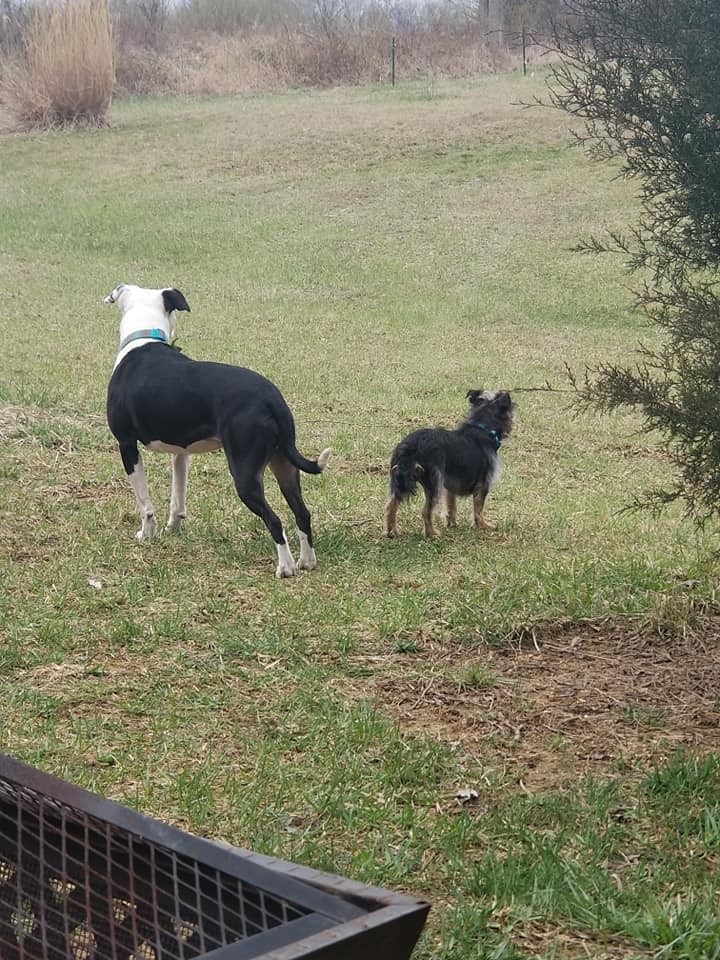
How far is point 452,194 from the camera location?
26.9 m

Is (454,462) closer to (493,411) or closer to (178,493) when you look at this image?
(493,411)

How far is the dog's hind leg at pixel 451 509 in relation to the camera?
27.9 ft

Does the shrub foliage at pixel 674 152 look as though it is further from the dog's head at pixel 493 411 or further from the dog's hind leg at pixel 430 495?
the dog's head at pixel 493 411

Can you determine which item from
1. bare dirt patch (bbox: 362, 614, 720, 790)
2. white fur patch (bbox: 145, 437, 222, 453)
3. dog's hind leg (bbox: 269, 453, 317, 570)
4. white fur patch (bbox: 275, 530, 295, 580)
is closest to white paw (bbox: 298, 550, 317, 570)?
dog's hind leg (bbox: 269, 453, 317, 570)

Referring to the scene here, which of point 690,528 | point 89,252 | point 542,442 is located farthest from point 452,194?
point 690,528

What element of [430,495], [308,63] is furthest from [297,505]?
[308,63]

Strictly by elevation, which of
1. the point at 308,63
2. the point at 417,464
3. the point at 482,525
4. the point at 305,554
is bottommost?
the point at 482,525

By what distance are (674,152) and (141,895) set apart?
3.57 m

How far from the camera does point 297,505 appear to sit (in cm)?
740

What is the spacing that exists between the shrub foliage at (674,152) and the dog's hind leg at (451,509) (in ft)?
11.3

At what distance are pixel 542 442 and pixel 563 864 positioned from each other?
823cm

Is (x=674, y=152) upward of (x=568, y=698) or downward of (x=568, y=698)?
upward

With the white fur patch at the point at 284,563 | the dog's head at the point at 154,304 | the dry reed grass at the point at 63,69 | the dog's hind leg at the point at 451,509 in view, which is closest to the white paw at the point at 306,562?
the white fur patch at the point at 284,563

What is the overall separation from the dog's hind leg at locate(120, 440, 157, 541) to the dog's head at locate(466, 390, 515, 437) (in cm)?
237
